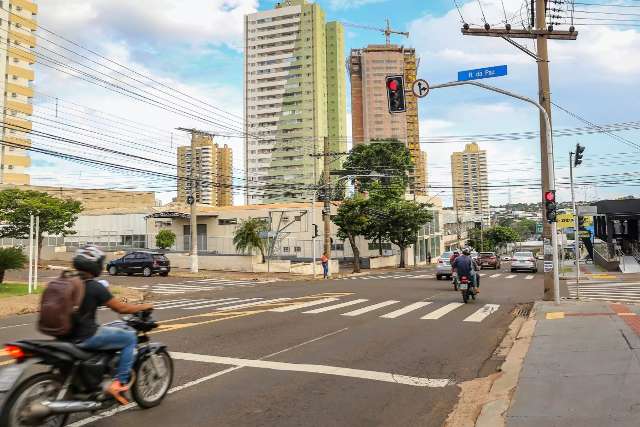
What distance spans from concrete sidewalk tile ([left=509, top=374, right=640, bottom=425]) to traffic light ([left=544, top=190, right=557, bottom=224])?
1048 centimetres

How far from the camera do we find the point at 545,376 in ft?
23.9

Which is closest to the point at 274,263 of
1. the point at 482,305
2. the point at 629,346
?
the point at 482,305

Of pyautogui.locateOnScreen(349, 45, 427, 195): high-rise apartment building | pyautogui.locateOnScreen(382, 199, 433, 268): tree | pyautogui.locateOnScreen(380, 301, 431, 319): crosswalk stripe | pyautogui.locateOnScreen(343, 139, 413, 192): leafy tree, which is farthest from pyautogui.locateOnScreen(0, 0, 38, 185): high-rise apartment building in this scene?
pyautogui.locateOnScreen(380, 301, 431, 319): crosswalk stripe

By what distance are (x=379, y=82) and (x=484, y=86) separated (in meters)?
107

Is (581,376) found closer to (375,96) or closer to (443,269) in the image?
(443,269)

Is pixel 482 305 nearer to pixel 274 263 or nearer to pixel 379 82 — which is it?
pixel 274 263

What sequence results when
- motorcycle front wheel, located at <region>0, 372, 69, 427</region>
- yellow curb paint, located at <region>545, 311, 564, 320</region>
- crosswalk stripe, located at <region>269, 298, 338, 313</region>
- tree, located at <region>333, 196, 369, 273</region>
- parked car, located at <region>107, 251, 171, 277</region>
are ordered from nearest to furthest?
motorcycle front wheel, located at <region>0, 372, 69, 427</region>, yellow curb paint, located at <region>545, 311, 564, 320</region>, crosswalk stripe, located at <region>269, 298, 338, 313</region>, parked car, located at <region>107, 251, 171, 277</region>, tree, located at <region>333, 196, 369, 273</region>

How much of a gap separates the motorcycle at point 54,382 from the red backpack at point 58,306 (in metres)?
0.14

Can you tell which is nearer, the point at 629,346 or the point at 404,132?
the point at 629,346

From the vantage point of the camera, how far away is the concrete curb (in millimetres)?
5723

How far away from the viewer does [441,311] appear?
52.4 ft

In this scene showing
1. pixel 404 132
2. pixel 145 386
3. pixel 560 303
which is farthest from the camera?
pixel 404 132

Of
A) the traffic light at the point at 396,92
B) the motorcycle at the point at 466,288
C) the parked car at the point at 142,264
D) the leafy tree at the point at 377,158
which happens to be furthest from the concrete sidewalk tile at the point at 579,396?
the leafy tree at the point at 377,158

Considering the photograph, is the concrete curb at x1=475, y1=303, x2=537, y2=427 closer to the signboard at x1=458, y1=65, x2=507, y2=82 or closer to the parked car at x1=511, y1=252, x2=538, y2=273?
the signboard at x1=458, y1=65, x2=507, y2=82
